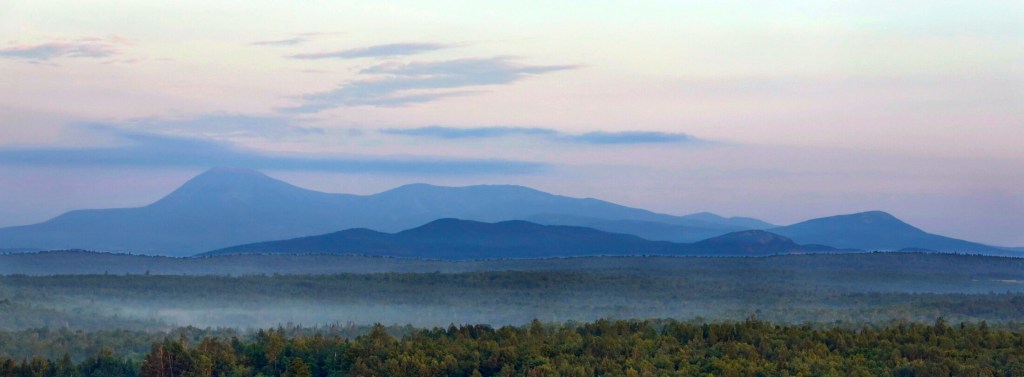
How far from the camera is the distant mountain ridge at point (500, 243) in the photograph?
12406 centimetres

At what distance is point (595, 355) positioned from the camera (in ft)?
113

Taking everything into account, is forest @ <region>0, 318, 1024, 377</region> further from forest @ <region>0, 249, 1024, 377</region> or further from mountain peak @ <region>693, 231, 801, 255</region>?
mountain peak @ <region>693, 231, 801, 255</region>

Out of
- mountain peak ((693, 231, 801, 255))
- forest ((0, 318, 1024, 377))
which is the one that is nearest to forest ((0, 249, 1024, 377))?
forest ((0, 318, 1024, 377))

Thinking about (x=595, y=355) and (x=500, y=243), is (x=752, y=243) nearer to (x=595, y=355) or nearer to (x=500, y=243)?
(x=500, y=243)

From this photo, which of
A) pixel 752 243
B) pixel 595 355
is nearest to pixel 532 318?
pixel 595 355

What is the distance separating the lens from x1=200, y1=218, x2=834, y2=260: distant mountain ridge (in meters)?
124

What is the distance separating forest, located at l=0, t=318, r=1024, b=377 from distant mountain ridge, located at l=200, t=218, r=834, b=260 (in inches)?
3286

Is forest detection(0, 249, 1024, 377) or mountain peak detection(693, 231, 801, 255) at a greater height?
mountain peak detection(693, 231, 801, 255)

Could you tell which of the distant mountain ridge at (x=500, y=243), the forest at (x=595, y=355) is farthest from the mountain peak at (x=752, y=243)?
the forest at (x=595, y=355)

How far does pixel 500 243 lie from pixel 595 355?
329 ft

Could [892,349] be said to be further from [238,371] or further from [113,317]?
[113,317]

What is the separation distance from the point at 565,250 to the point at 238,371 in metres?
97.6

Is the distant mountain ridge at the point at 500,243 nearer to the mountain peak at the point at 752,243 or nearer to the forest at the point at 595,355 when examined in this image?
the mountain peak at the point at 752,243

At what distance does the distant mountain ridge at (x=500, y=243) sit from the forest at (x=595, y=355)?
274 ft
